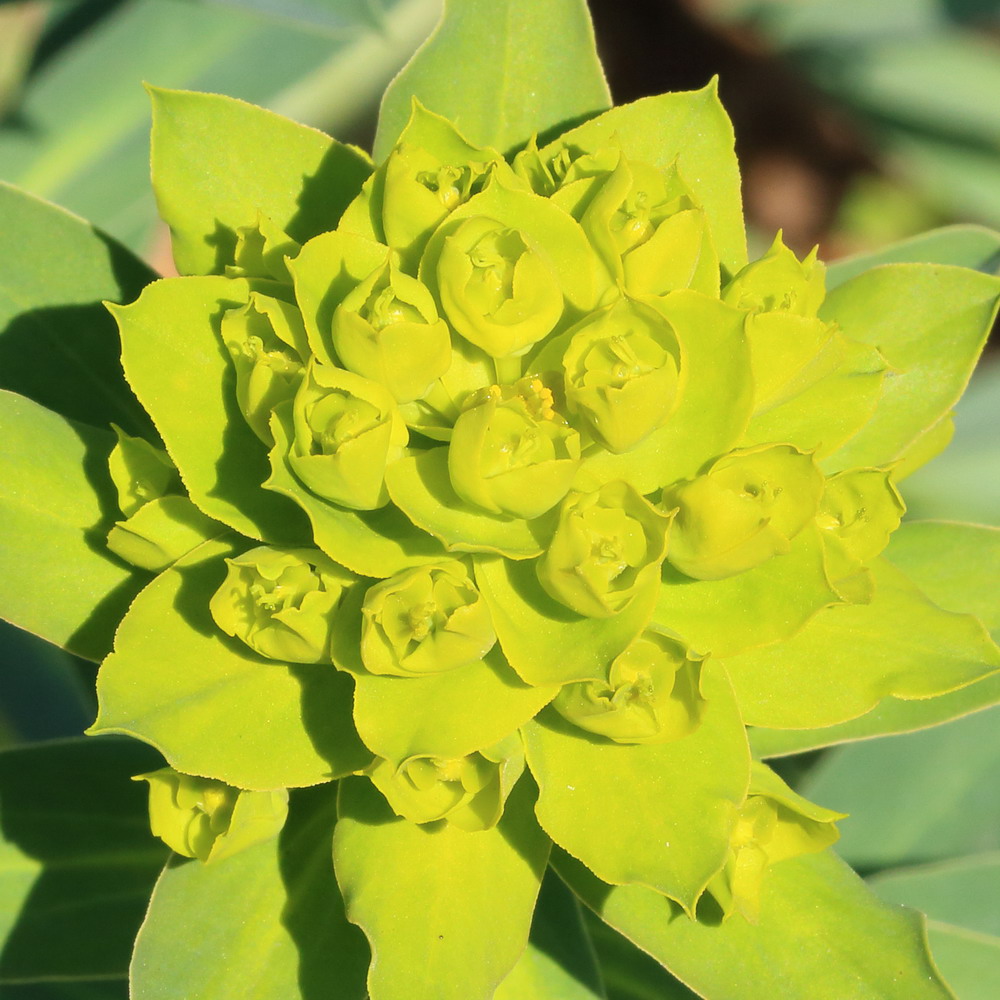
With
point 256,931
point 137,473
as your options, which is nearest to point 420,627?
point 137,473

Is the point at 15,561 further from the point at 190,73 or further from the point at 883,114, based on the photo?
the point at 883,114

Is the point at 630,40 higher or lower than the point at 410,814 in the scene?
lower

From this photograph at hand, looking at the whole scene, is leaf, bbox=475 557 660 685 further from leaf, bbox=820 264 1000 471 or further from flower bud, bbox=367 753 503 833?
leaf, bbox=820 264 1000 471

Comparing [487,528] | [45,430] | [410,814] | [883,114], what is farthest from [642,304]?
[883,114]

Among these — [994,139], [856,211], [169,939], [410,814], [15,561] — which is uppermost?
[15,561]

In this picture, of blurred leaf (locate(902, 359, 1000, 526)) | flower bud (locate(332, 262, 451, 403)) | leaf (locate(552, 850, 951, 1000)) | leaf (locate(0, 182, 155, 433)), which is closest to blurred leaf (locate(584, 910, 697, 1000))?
leaf (locate(552, 850, 951, 1000))

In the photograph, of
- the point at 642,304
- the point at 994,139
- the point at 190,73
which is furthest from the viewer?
the point at 994,139

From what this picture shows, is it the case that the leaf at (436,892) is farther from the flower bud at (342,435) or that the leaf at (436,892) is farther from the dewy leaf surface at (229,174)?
the dewy leaf surface at (229,174)
